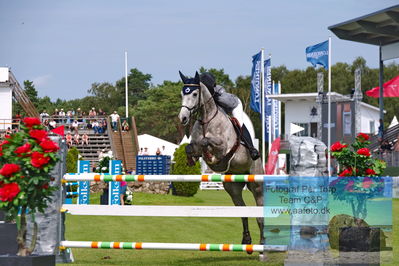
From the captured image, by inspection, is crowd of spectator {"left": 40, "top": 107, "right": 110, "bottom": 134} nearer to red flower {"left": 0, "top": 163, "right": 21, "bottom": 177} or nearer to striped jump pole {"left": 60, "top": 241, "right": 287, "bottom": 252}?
striped jump pole {"left": 60, "top": 241, "right": 287, "bottom": 252}

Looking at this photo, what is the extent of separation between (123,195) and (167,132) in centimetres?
5886

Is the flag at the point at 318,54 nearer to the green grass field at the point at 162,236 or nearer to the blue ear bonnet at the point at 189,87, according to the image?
the green grass field at the point at 162,236

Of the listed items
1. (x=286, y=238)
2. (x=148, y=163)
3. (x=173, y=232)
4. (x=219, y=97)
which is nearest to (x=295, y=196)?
(x=286, y=238)

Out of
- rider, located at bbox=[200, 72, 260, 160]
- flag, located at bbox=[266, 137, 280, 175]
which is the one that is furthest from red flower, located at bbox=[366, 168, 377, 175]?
flag, located at bbox=[266, 137, 280, 175]

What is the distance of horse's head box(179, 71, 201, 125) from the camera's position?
8602 mm

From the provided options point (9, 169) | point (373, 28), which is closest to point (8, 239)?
point (9, 169)

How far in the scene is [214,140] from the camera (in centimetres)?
889

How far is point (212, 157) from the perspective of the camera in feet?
29.4

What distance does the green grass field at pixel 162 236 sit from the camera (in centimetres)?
846

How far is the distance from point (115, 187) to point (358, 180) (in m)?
12.1

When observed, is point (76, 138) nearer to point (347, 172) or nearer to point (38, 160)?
point (347, 172)

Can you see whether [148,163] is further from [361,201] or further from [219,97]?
[361,201]

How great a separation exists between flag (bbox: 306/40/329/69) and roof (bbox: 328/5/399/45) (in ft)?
9.39

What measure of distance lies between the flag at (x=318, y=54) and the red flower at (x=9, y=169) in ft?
95.5
